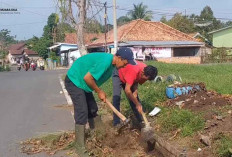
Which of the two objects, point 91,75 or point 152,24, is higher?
point 152,24

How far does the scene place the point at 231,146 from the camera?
4512 mm

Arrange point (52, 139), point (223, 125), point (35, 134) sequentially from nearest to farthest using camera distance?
point (223, 125) → point (52, 139) → point (35, 134)

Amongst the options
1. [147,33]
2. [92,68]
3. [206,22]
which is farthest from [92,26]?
[206,22]

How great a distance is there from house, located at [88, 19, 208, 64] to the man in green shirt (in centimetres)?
2816

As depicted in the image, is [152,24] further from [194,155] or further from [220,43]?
[194,155]

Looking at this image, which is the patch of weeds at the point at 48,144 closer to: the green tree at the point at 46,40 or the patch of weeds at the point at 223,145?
the patch of weeds at the point at 223,145

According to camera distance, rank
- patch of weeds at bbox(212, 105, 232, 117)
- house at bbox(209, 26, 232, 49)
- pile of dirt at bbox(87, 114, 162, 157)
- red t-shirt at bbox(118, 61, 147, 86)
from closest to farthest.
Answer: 1. pile of dirt at bbox(87, 114, 162, 157)
2. red t-shirt at bbox(118, 61, 147, 86)
3. patch of weeds at bbox(212, 105, 232, 117)
4. house at bbox(209, 26, 232, 49)

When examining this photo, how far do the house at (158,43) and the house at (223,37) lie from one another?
10752 mm

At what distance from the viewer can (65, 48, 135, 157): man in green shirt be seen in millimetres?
5035

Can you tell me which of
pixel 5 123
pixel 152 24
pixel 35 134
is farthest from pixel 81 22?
pixel 152 24

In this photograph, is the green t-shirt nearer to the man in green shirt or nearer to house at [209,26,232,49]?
the man in green shirt

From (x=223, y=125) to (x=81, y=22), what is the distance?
782cm

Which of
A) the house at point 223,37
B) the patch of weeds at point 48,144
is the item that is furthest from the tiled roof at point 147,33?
the patch of weeds at point 48,144

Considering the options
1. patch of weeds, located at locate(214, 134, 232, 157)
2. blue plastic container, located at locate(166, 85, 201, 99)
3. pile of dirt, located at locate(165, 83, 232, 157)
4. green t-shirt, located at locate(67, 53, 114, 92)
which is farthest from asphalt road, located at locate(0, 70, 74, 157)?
patch of weeds, located at locate(214, 134, 232, 157)
